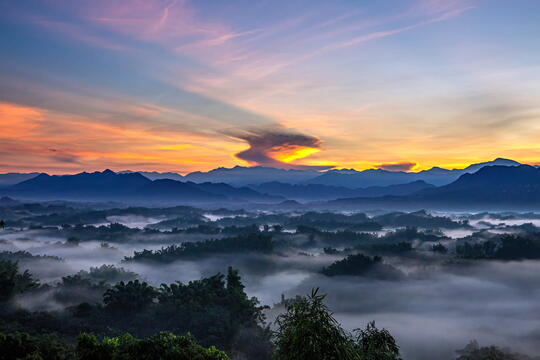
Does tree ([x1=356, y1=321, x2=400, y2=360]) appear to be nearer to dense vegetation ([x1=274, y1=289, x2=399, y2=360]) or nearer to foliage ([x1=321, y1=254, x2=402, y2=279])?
dense vegetation ([x1=274, y1=289, x2=399, y2=360])

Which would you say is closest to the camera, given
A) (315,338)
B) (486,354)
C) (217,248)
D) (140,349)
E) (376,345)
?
(315,338)

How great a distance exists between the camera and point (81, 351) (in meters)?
22.8

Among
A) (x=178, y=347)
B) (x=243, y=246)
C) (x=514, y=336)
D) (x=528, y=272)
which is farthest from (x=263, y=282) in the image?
(x=178, y=347)

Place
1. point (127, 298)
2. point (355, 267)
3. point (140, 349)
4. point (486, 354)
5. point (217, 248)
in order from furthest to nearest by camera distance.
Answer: point (217, 248), point (355, 267), point (127, 298), point (486, 354), point (140, 349)

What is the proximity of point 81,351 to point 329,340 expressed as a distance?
15.6 m

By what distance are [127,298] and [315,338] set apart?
61336mm

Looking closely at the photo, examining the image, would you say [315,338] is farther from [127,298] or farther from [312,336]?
[127,298]

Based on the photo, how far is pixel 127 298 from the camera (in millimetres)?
68875

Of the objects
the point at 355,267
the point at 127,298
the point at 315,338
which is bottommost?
the point at 355,267

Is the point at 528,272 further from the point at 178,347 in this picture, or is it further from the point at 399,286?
the point at 178,347

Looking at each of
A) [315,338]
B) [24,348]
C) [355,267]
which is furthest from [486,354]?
[355,267]

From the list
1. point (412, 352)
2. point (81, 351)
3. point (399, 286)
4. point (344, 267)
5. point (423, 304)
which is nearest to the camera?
point (81, 351)

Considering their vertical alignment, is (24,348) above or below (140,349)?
below

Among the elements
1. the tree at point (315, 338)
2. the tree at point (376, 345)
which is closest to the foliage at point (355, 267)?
the tree at point (376, 345)
